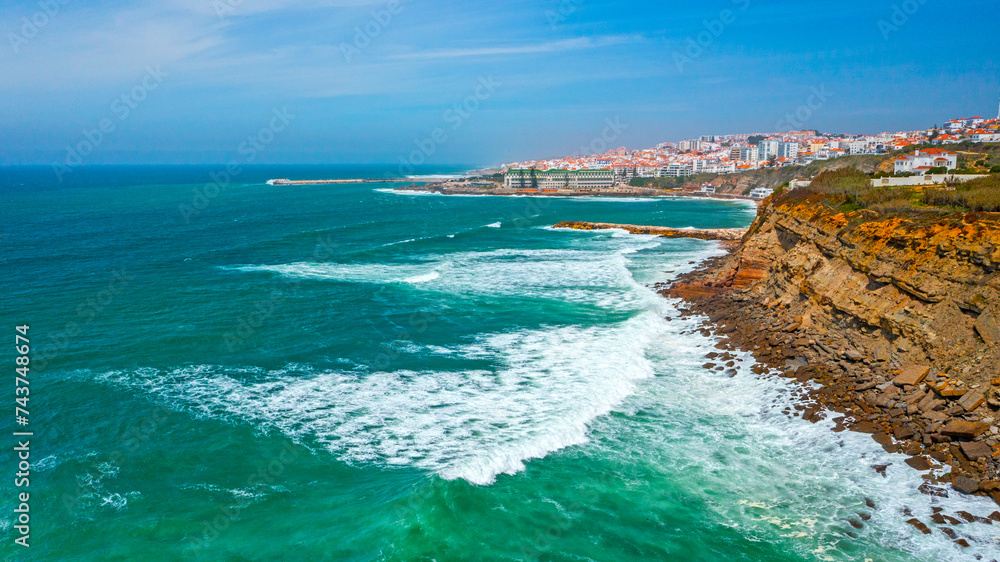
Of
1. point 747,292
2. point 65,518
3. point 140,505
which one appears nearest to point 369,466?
point 140,505

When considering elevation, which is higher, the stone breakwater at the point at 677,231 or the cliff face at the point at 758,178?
the cliff face at the point at 758,178

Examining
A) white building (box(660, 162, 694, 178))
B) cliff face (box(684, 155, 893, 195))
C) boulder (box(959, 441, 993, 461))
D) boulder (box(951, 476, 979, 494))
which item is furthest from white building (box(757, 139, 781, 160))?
boulder (box(951, 476, 979, 494))

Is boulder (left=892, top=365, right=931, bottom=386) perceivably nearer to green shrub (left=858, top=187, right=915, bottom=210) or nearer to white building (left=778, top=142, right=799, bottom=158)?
green shrub (left=858, top=187, right=915, bottom=210)

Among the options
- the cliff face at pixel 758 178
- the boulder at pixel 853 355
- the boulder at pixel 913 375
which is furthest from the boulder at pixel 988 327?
the cliff face at pixel 758 178

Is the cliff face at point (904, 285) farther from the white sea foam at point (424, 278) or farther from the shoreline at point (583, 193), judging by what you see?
the shoreline at point (583, 193)

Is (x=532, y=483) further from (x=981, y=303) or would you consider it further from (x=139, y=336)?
(x=139, y=336)

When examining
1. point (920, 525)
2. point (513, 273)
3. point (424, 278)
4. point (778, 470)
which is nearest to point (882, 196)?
point (778, 470)
